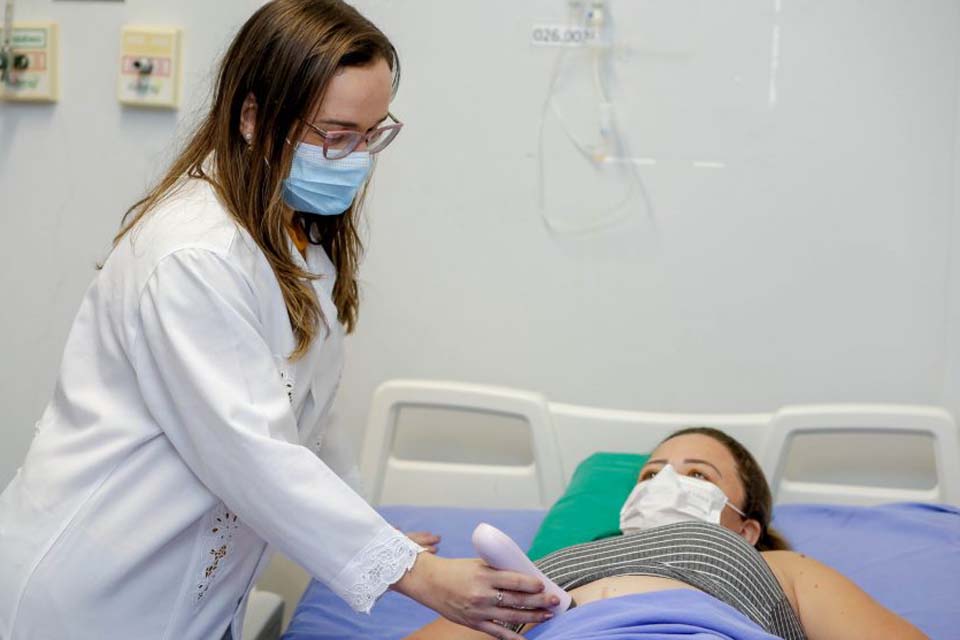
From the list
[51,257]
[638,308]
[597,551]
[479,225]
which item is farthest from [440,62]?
[597,551]

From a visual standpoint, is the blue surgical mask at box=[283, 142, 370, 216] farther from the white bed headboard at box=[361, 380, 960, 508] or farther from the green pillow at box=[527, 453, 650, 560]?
the white bed headboard at box=[361, 380, 960, 508]

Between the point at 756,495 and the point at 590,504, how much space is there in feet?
1.08

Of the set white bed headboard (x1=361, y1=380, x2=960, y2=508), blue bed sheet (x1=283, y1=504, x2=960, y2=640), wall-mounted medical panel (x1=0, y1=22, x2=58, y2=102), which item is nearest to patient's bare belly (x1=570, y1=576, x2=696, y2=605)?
blue bed sheet (x1=283, y1=504, x2=960, y2=640)

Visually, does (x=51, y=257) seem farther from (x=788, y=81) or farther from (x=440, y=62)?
(x=788, y=81)

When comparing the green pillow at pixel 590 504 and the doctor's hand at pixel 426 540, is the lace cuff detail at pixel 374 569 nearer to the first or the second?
the doctor's hand at pixel 426 540

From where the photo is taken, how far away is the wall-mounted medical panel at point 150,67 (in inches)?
104

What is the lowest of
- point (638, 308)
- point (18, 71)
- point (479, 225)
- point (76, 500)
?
point (76, 500)

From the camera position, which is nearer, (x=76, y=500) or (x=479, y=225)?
(x=76, y=500)

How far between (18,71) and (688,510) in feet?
6.24

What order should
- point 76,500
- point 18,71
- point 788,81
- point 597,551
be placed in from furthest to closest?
point 18,71 → point 788,81 → point 597,551 → point 76,500

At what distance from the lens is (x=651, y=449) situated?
102 inches

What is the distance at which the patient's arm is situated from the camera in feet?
5.58

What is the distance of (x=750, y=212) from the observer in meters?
2.58

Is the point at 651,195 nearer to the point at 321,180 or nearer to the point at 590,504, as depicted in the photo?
the point at 590,504
